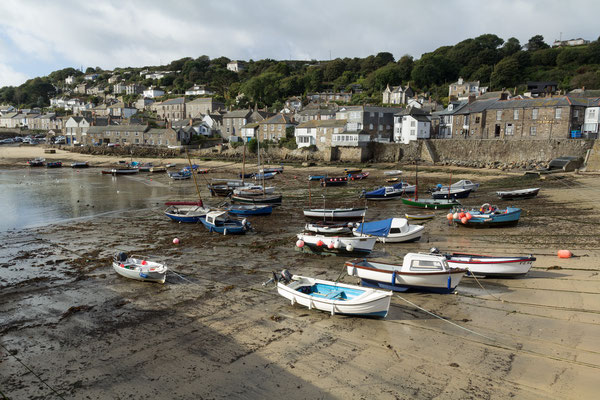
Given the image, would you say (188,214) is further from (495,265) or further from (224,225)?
(495,265)

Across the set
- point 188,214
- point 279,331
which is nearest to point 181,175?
point 188,214

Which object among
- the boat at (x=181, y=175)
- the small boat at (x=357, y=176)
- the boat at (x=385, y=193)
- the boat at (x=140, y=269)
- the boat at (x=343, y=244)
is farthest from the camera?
the boat at (x=181, y=175)

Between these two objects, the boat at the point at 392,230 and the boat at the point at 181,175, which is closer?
the boat at the point at 392,230

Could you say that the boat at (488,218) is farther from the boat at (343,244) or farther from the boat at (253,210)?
the boat at (253,210)

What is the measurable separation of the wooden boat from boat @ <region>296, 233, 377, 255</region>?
490 centimetres

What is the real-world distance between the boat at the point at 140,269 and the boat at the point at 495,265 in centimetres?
1073

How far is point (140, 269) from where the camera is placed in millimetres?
15656

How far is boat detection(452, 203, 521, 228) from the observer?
21781 millimetres

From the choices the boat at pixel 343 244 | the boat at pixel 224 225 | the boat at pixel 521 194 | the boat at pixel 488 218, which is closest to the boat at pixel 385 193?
the boat at pixel 521 194

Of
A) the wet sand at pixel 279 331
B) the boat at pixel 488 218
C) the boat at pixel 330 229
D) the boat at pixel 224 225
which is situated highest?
the boat at pixel 488 218

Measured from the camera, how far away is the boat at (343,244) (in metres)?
18.0

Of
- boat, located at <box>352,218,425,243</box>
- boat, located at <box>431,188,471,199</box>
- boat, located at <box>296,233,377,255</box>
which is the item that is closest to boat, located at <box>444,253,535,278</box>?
boat, located at <box>296,233,377,255</box>

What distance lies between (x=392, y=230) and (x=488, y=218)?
19.9 feet

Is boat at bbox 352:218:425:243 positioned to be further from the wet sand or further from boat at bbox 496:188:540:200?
boat at bbox 496:188:540:200
